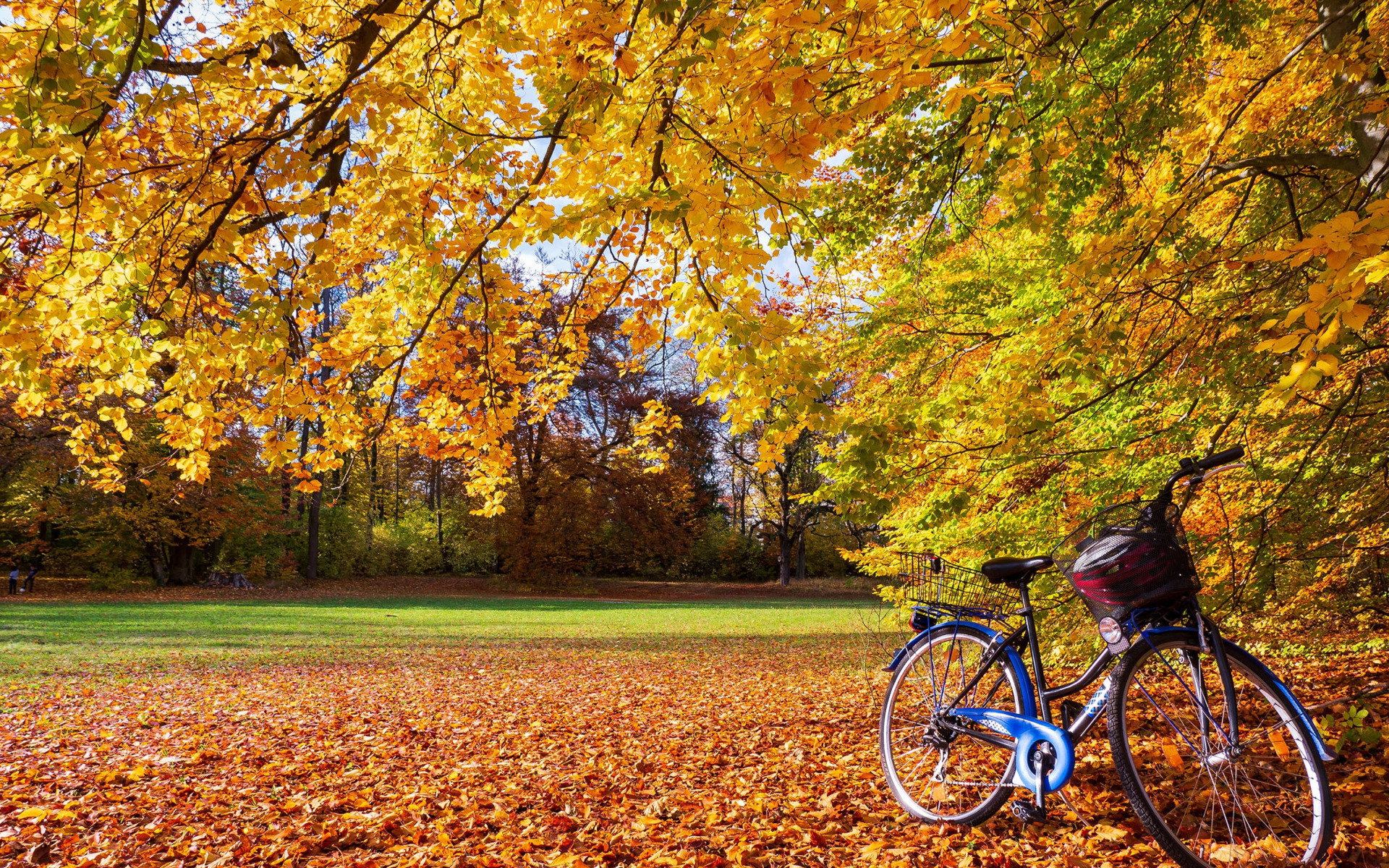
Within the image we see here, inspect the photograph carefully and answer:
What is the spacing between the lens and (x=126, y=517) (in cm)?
1998

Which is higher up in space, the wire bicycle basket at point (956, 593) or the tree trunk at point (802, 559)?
the wire bicycle basket at point (956, 593)

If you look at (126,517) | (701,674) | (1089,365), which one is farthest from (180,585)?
(1089,365)

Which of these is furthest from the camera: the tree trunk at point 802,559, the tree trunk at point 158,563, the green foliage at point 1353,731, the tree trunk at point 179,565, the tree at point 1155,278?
the tree trunk at point 802,559

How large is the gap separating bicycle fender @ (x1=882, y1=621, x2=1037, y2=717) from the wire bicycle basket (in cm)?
4

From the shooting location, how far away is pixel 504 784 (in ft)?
12.4

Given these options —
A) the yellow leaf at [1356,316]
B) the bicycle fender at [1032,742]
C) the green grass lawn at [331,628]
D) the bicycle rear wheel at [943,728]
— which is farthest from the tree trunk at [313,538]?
the yellow leaf at [1356,316]

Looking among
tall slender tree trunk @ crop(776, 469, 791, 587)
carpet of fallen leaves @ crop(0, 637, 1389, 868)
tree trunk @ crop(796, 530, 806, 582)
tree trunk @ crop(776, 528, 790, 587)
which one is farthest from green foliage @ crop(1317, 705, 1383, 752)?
tree trunk @ crop(796, 530, 806, 582)

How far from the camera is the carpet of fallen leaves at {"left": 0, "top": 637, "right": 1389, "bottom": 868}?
2.76 m

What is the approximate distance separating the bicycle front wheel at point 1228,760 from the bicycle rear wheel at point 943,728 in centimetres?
44

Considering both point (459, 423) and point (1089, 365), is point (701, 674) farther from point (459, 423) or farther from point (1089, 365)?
point (1089, 365)

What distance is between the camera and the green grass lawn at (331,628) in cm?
926

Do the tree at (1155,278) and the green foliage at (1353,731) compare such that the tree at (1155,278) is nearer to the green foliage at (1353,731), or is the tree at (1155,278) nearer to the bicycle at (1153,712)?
the green foliage at (1353,731)

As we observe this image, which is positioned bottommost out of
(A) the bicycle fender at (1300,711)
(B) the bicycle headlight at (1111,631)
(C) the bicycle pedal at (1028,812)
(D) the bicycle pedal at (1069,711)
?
(C) the bicycle pedal at (1028,812)

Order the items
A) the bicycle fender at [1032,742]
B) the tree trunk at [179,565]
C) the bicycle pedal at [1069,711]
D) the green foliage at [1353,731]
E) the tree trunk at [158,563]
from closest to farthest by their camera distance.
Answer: the bicycle fender at [1032,742] < the bicycle pedal at [1069,711] < the green foliage at [1353,731] < the tree trunk at [158,563] < the tree trunk at [179,565]
